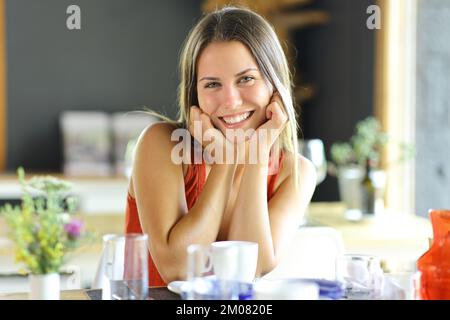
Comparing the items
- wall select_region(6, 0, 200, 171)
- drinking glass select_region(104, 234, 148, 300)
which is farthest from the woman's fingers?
wall select_region(6, 0, 200, 171)

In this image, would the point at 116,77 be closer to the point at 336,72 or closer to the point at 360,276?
the point at 336,72

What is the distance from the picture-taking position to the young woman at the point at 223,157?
152 centimetres

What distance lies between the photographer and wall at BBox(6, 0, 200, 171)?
423 centimetres

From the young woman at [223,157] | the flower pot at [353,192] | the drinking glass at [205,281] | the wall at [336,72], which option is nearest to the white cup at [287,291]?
the drinking glass at [205,281]

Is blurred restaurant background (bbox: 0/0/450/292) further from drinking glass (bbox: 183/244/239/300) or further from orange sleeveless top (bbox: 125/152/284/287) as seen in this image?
drinking glass (bbox: 183/244/239/300)

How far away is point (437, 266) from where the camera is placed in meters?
1.18

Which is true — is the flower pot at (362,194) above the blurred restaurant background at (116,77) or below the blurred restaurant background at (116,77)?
below

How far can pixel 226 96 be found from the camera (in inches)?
61.3

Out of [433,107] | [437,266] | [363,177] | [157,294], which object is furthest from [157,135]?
[433,107]

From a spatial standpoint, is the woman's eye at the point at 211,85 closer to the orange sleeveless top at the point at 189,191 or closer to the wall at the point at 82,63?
the orange sleeveless top at the point at 189,191

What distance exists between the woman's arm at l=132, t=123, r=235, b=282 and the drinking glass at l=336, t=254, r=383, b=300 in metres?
0.35

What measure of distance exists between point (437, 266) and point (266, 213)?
0.48 metres

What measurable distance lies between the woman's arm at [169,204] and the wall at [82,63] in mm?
2798

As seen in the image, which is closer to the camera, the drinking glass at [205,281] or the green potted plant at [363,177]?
the drinking glass at [205,281]
